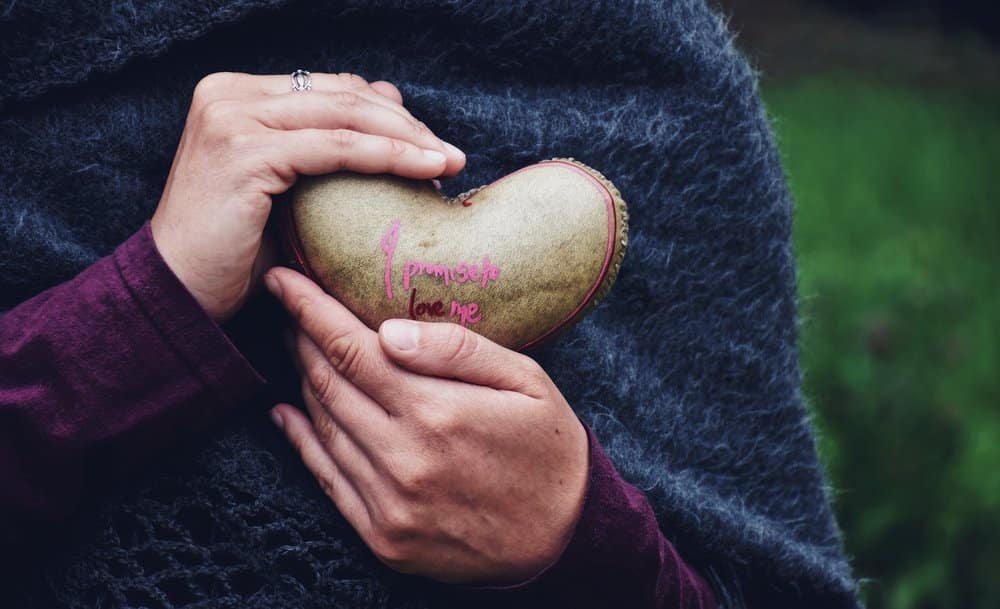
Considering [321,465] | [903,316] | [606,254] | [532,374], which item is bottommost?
[903,316]

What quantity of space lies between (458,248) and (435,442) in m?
0.17

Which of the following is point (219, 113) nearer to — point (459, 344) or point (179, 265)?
point (179, 265)

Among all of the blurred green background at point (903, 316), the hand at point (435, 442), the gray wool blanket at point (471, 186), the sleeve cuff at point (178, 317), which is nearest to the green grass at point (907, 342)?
the blurred green background at point (903, 316)

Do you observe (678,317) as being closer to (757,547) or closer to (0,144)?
(757,547)

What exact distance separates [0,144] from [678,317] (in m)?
0.79

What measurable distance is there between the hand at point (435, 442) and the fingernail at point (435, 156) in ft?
0.48

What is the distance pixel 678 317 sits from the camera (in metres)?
1.28

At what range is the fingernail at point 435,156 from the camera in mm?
912

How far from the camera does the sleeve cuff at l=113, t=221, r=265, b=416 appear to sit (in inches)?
Result: 34.5

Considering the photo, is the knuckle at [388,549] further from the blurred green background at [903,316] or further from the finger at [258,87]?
the blurred green background at [903,316]

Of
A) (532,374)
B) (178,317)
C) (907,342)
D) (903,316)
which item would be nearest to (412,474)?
(532,374)

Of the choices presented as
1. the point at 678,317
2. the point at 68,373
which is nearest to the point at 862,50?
the point at 678,317

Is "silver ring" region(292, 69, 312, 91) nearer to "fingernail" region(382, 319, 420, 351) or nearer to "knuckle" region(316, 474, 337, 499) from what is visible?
"fingernail" region(382, 319, 420, 351)

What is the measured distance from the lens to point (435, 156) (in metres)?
0.92
